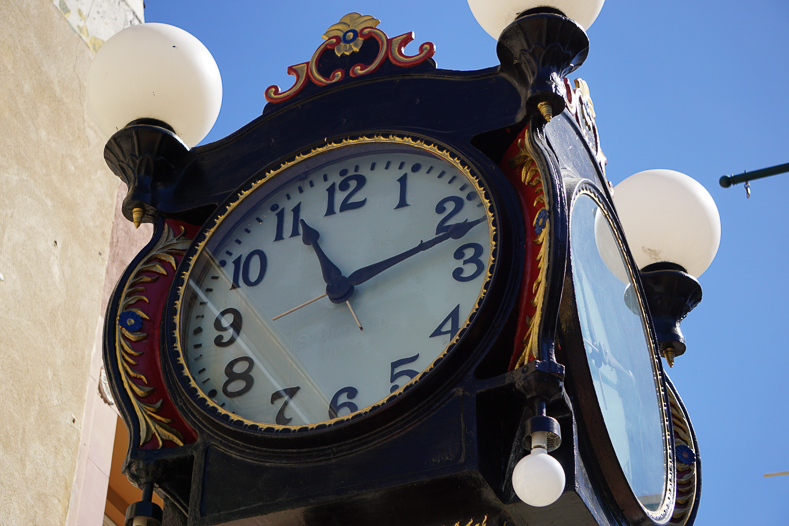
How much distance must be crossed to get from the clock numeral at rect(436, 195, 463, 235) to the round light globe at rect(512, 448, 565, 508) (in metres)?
0.80

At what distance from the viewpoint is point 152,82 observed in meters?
3.68

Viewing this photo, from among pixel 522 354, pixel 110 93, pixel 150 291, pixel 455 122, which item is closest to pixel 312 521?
pixel 522 354

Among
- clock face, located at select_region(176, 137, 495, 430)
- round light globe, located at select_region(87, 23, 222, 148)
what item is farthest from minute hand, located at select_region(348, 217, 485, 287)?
round light globe, located at select_region(87, 23, 222, 148)

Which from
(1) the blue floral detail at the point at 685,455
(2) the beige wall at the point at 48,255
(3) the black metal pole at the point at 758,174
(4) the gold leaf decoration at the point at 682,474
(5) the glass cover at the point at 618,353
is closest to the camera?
(5) the glass cover at the point at 618,353

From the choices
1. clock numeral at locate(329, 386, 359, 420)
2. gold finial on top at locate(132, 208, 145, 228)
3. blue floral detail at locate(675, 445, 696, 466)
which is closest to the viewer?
clock numeral at locate(329, 386, 359, 420)

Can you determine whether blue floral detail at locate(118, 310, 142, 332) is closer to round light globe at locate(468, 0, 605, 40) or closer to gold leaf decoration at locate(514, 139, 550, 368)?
gold leaf decoration at locate(514, 139, 550, 368)

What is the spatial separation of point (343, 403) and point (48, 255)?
2.21 metres

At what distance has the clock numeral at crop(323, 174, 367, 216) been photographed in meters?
3.35

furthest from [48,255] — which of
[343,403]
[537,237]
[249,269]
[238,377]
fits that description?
[537,237]

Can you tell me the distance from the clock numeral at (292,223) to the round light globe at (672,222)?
1366 millimetres

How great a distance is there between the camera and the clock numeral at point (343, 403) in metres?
2.86

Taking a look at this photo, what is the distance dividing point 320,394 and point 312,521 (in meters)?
0.31

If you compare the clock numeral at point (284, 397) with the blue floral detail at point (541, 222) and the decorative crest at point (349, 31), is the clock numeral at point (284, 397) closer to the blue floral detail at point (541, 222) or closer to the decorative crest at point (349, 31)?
the blue floral detail at point (541, 222)

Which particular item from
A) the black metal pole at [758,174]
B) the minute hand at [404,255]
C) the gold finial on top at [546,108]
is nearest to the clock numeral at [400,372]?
the minute hand at [404,255]
